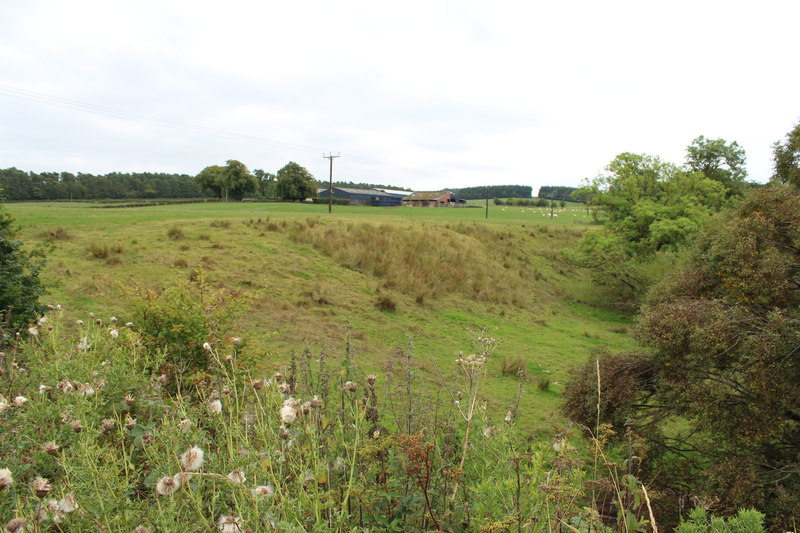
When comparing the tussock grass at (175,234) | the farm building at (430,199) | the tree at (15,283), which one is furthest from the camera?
the farm building at (430,199)

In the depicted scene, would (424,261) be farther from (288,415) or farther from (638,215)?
(288,415)

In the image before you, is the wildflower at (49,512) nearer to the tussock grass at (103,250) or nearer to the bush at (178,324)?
the bush at (178,324)

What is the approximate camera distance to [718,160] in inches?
1467

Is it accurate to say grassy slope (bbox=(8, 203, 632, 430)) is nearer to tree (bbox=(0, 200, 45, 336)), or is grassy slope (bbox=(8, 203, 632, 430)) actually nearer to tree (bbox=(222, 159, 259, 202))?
tree (bbox=(0, 200, 45, 336))

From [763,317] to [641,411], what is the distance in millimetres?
2517

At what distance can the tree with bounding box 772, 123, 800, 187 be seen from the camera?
336 inches

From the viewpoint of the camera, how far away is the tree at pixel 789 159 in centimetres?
853

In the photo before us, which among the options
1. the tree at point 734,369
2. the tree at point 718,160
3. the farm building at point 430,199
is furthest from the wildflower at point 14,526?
the farm building at point 430,199

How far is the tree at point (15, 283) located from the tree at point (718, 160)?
42.1 metres

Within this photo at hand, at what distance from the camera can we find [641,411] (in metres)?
8.14

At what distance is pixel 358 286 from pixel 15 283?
12513 millimetres

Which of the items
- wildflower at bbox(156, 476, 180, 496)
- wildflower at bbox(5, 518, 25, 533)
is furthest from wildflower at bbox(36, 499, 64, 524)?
wildflower at bbox(156, 476, 180, 496)

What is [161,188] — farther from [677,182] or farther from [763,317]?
[763,317]

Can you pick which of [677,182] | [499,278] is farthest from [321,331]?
[677,182]
